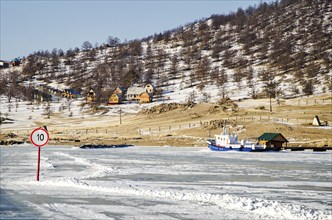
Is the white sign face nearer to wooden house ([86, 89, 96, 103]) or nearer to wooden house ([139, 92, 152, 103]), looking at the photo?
wooden house ([139, 92, 152, 103])

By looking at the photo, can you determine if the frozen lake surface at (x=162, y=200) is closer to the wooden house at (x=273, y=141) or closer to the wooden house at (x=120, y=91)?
the wooden house at (x=273, y=141)

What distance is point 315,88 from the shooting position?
116 metres

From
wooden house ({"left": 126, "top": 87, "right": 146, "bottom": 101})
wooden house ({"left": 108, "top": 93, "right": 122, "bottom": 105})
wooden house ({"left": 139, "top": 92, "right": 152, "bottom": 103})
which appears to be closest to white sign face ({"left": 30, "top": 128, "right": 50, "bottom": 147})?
wooden house ({"left": 139, "top": 92, "right": 152, "bottom": 103})

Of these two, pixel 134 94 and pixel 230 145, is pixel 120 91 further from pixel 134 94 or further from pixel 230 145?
pixel 230 145

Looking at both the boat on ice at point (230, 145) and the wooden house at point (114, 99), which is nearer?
the boat on ice at point (230, 145)

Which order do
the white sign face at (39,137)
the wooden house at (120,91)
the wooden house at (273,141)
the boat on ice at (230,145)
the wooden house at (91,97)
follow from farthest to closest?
the wooden house at (120,91), the wooden house at (91,97), the wooden house at (273,141), the boat on ice at (230,145), the white sign face at (39,137)

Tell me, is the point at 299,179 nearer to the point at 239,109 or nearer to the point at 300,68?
the point at 239,109

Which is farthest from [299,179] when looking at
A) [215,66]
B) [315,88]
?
[215,66]

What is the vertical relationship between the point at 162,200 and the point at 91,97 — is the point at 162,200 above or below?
below

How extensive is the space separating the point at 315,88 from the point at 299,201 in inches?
4241

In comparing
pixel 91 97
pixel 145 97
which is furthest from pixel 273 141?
pixel 91 97

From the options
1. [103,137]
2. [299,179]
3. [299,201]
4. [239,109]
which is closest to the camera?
[299,201]

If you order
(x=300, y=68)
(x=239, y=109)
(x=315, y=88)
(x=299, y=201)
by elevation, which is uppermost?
(x=300, y=68)

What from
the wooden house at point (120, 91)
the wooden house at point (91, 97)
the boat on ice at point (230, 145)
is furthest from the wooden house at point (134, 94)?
the boat on ice at point (230, 145)
